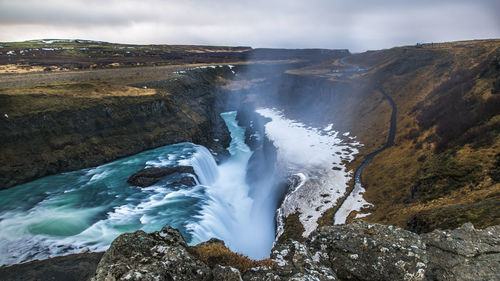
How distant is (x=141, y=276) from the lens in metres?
7.84

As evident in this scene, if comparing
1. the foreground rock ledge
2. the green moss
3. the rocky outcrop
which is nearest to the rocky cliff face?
the rocky outcrop

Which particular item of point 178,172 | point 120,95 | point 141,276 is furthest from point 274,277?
point 120,95

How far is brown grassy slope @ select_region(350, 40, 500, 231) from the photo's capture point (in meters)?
20.6

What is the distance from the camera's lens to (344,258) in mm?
10977

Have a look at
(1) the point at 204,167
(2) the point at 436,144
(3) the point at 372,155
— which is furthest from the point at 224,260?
(3) the point at 372,155

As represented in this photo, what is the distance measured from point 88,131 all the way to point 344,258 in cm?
4914

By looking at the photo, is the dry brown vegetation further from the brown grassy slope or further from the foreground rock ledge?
the brown grassy slope

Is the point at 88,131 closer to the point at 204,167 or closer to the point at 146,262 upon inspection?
the point at 204,167

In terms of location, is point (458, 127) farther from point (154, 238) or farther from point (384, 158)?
point (154, 238)

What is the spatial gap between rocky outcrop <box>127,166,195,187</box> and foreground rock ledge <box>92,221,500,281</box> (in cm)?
2925

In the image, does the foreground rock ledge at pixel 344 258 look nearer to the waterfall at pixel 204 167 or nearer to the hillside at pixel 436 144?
the hillside at pixel 436 144

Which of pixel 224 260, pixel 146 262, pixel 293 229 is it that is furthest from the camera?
pixel 293 229

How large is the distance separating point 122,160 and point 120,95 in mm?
17289

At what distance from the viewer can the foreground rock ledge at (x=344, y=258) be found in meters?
8.76
